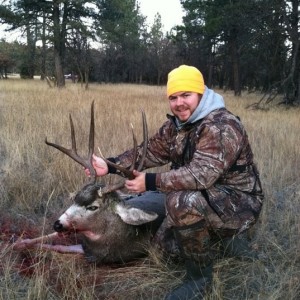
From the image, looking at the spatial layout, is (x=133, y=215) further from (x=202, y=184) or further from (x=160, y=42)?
(x=160, y=42)

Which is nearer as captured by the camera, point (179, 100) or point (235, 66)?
point (179, 100)

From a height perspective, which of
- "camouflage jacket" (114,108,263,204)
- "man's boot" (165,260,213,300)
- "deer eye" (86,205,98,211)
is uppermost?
"camouflage jacket" (114,108,263,204)

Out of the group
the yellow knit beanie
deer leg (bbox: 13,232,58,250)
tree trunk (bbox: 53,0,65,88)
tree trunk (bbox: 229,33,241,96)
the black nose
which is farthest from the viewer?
A: tree trunk (bbox: 229,33,241,96)

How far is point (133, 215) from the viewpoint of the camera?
3055 millimetres

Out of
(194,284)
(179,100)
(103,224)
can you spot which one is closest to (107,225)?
(103,224)

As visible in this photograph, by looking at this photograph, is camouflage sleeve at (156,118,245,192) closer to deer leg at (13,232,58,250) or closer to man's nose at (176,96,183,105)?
man's nose at (176,96,183,105)

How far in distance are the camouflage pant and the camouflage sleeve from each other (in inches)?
3.8

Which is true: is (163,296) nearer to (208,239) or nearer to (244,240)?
(208,239)

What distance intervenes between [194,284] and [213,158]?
30.2 inches

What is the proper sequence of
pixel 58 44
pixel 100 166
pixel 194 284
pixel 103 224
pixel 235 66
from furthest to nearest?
pixel 235 66
pixel 58 44
pixel 100 166
pixel 103 224
pixel 194 284

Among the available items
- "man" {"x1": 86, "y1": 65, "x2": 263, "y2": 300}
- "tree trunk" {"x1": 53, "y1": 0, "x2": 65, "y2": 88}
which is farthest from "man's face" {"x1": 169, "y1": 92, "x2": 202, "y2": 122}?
"tree trunk" {"x1": 53, "y1": 0, "x2": 65, "y2": 88}

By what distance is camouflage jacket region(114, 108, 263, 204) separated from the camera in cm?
270

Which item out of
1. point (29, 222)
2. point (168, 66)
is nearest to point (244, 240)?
point (29, 222)

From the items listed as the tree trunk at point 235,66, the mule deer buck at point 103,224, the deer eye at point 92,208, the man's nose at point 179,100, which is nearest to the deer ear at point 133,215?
the mule deer buck at point 103,224
